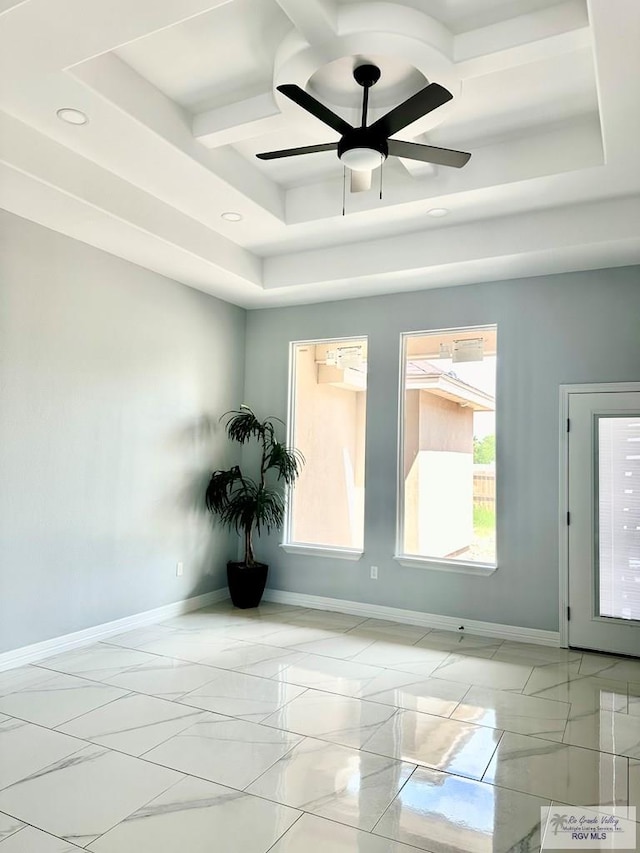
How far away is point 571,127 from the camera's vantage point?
3.56 metres

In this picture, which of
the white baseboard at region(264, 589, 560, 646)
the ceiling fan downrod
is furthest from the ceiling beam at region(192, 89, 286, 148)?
the white baseboard at region(264, 589, 560, 646)

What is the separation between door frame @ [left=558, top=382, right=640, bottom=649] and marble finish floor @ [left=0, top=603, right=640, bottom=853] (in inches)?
9.8

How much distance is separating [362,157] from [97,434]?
9.39ft

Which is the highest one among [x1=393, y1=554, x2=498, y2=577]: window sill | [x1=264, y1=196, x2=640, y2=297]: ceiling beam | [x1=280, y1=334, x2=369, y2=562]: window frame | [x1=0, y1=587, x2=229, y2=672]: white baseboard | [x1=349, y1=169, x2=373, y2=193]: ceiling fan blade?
[x1=264, y1=196, x2=640, y2=297]: ceiling beam

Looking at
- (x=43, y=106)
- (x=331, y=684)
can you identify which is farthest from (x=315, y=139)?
(x=331, y=684)

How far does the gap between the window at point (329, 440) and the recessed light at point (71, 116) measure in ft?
10.1

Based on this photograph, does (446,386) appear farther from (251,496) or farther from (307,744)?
(307,744)

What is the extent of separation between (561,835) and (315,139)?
146 inches

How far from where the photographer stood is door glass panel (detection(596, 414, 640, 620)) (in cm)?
438

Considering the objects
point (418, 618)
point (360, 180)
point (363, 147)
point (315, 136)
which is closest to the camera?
point (363, 147)

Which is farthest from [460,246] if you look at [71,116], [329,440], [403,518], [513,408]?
[71,116]

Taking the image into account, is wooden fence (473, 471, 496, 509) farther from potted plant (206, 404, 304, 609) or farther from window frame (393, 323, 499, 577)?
potted plant (206, 404, 304, 609)

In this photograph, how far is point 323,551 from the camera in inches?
221

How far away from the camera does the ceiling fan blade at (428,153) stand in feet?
9.39
